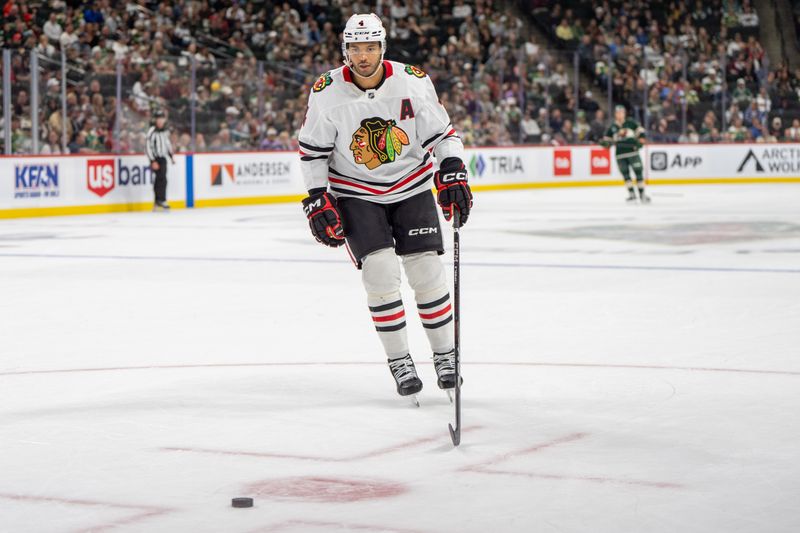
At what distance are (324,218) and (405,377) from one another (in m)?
0.68

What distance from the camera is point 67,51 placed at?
18.4 metres

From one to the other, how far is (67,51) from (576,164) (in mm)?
12428

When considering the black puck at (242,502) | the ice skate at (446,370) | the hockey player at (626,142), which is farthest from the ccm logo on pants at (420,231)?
the hockey player at (626,142)

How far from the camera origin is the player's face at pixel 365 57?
5320 millimetres

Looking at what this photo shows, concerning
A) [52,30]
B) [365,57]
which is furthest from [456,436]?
[52,30]

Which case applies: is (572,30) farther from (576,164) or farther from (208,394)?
(208,394)

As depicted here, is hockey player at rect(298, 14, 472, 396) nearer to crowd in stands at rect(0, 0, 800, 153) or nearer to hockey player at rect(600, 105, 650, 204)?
crowd in stands at rect(0, 0, 800, 153)

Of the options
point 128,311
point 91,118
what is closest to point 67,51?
point 91,118

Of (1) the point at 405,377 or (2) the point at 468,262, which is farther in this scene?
(2) the point at 468,262

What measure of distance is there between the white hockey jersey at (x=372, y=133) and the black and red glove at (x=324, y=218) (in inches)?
2.9

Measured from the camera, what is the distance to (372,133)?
544 cm

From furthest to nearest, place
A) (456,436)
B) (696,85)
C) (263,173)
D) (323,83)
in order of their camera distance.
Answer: (696,85) < (263,173) < (323,83) < (456,436)

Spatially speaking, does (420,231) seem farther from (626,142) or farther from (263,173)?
(263,173)

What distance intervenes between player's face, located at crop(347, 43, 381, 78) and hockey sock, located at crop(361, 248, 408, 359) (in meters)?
0.69
